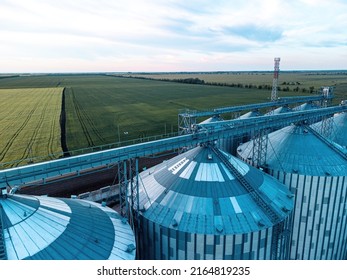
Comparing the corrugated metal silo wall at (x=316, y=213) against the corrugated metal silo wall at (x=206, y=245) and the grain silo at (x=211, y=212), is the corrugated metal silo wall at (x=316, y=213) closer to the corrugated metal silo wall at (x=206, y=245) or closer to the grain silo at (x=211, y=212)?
the grain silo at (x=211, y=212)

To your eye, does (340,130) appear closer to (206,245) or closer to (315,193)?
(315,193)

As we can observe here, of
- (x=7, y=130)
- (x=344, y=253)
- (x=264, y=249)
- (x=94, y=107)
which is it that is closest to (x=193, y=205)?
(x=264, y=249)

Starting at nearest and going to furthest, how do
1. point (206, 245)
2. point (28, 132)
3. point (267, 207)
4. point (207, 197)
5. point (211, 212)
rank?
point (206, 245), point (211, 212), point (207, 197), point (267, 207), point (28, 132)

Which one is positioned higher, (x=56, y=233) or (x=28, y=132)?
(x=56, y=233)

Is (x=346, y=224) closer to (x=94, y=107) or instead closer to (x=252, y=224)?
(x=252, y=224)

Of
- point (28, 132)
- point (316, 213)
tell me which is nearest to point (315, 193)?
point (316, 213)

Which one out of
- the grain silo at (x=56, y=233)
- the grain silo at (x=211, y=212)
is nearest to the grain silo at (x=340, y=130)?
the grain silo at (x=211, y=212)

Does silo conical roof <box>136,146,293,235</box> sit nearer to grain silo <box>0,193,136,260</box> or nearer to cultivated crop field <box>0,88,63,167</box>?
Answer: grain silo <box>0,193,136,260</box>
